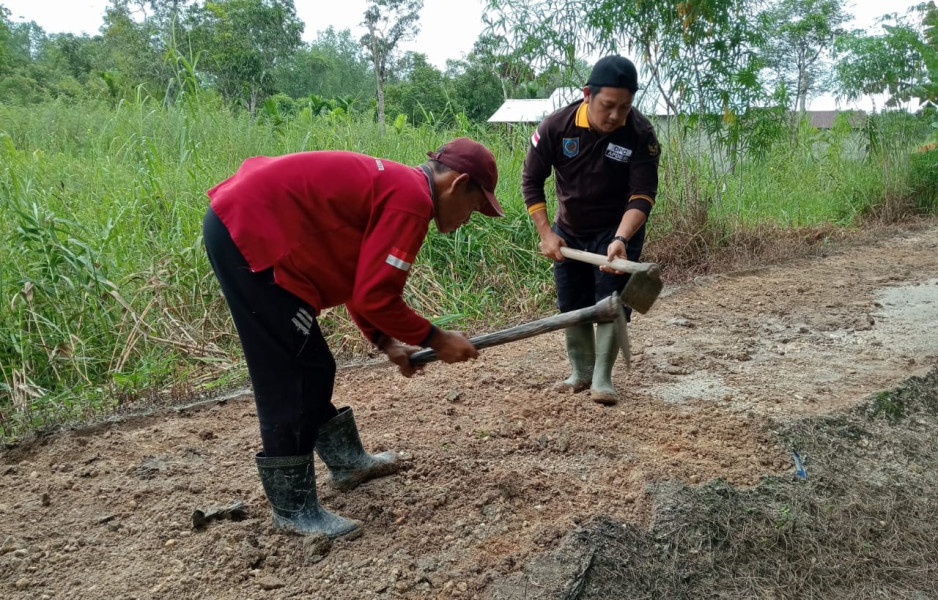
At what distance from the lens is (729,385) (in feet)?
11.9

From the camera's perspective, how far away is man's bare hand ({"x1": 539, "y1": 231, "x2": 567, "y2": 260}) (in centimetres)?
317

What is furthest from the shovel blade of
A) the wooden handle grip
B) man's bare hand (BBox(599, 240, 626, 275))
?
man's bare hand (BBox(599, 240, 626, 275))

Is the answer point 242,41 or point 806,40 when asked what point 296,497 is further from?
point 806,40

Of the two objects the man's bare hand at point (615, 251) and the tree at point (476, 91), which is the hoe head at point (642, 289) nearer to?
the man's bare hand at point (615, 251)

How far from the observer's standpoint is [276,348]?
6.66 feet

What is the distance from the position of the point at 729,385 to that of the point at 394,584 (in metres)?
2.33

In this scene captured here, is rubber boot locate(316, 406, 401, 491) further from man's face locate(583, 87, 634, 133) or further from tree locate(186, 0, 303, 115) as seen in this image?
tree locate(186, 0, 303, 115)

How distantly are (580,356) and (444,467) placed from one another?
1135 millimetres

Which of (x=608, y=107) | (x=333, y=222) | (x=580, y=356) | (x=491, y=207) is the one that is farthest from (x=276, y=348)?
(x=580, y=356)

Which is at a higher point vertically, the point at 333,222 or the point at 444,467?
the point at 333,222

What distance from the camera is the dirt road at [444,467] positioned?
6.84 ft

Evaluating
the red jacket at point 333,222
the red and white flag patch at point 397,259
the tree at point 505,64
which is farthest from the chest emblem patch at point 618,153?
the tree at point 505,64

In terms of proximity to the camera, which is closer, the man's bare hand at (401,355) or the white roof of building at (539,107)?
the man's bare hand at (401,355)

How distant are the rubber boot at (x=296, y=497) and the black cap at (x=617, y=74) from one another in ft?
6.22
